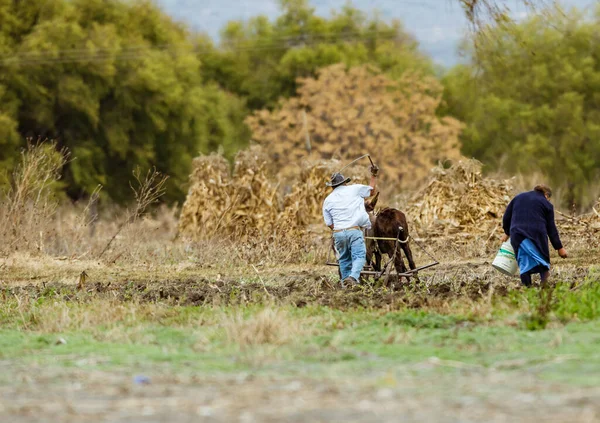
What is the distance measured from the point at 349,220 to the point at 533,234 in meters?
2.86

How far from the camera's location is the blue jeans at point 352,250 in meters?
15.4

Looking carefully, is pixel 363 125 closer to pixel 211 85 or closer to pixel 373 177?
pixel 211 85

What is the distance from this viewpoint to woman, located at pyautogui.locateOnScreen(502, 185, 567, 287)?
1380cm

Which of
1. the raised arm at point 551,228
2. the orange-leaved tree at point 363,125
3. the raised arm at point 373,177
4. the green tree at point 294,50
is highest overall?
the green tree at point 294,50

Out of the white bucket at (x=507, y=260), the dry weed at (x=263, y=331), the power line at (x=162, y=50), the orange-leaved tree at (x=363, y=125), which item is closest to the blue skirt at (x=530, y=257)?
the white bucket at (x=507, y=260)

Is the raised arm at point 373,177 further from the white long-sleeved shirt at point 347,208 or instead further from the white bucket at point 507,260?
the white bucket at point 507,260

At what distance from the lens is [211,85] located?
184ft

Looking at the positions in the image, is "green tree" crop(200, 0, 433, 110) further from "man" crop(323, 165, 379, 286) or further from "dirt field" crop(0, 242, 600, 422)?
"dirt field" crop(0, 242, 600, 422)

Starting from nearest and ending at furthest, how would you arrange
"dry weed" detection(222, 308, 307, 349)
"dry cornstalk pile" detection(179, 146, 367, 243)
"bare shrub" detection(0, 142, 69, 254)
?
"dry weed" detection(222, 308, 307, 349) < "bare shrub" detection(0, 142, 69, 254) < "dry cornstalk pile" detection(179, 146, 367, 243)

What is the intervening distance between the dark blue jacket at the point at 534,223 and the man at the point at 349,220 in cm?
233

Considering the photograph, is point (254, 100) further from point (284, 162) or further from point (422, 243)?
point (422, 243)

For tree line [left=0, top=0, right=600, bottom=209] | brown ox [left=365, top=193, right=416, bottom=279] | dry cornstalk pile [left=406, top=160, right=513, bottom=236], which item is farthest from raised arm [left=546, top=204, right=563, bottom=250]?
tree line [left=0, top=0, right=600, bottom=209]

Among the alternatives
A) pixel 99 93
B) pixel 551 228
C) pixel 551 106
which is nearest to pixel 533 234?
pixel 551 228

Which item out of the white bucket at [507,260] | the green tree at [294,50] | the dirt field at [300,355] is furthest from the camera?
the green tree at [294,50]
